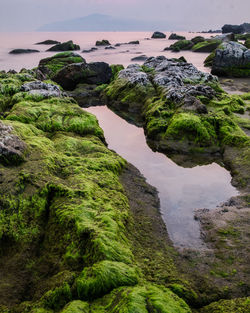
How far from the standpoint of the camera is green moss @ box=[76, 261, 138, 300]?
3908mm

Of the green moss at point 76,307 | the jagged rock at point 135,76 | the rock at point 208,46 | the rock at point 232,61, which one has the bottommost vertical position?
the green moss at point 76,307

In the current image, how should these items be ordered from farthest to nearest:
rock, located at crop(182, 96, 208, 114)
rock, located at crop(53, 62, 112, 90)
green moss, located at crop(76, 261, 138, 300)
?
rock, located at crop(53, 62, 112, 90) < rock, located at crop(182, 96, 208, 114) < green moss, located at crop(76, 261, 138, 300)

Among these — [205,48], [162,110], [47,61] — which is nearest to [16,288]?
[162,110]

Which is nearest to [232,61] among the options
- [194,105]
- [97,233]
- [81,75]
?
[81,75]

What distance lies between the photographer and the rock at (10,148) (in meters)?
6.62

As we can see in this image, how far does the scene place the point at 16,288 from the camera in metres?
4.41

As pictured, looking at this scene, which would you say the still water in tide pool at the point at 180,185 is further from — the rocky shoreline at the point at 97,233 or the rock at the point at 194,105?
the rock at the point at 194,105


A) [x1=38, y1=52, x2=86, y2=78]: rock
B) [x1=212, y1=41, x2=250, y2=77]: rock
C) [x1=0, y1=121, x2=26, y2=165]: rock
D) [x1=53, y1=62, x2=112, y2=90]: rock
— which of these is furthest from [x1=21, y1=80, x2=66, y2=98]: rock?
[x1=212, y1=41, x2=250, y2=77]: rock

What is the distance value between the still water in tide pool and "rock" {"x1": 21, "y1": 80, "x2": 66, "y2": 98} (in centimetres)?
424

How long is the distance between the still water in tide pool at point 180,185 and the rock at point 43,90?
167 inches

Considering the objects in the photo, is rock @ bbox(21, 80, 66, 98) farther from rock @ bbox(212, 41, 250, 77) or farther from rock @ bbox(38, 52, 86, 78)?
rock @ bbox(212, 41, 250, 77)

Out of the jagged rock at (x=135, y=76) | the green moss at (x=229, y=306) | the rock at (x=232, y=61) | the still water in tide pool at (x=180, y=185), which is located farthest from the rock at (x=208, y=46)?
the green moss at (x=229, y=306)

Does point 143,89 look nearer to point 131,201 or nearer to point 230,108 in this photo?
point 230,108

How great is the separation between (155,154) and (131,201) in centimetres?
430
